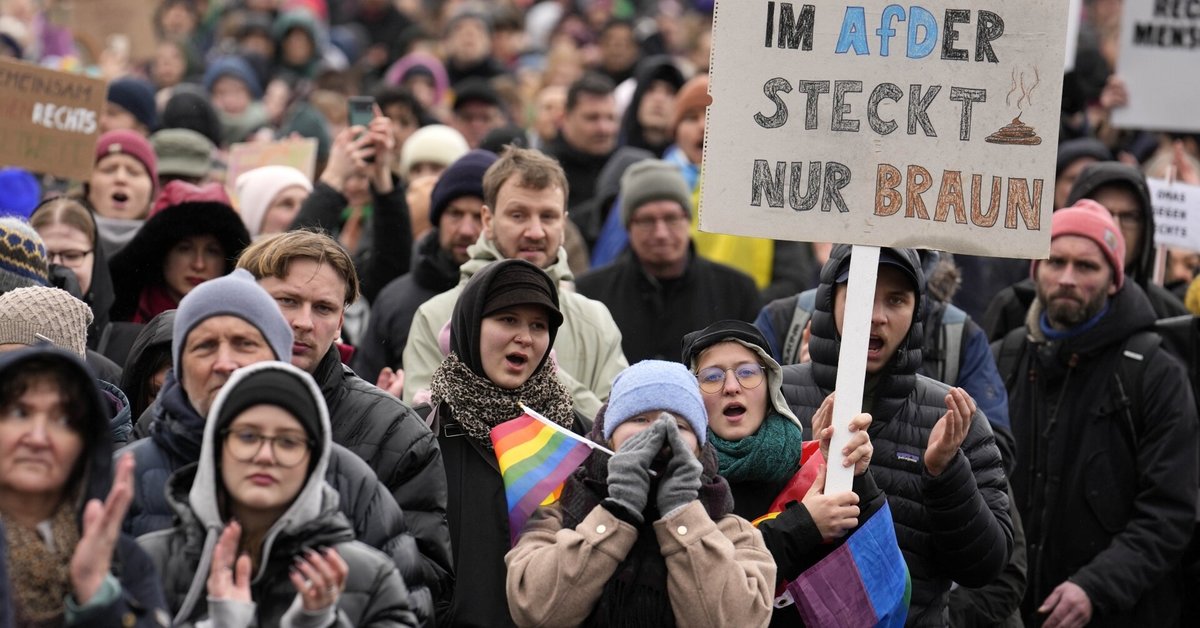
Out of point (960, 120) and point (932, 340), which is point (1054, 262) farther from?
point (960, 120)

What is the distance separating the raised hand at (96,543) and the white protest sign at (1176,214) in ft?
22.4

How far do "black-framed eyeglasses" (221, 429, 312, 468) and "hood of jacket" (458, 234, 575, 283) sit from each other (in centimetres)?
260

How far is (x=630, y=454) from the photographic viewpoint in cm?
491

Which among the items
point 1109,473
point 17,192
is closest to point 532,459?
point 1109,473

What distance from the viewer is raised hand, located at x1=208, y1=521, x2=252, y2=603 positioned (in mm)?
4270

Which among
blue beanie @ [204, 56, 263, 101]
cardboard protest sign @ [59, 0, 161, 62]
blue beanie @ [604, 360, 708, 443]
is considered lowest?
blue beanie @ [604, 360, 708, 443]

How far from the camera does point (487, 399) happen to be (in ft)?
18.9

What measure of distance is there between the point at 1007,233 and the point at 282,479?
7.93 feet

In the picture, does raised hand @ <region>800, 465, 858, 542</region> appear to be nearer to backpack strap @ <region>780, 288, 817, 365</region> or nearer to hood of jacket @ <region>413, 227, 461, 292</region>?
backpack strap @ <region>780, 288, 817, 365</region>

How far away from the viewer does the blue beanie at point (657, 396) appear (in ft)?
16.6

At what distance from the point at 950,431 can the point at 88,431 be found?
2546 millimetres

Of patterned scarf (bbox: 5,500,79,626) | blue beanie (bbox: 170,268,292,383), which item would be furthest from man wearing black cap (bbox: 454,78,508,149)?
patterned scarf (bbox: 5,500,79,626)

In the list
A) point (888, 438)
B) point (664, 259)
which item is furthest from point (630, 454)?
point (664, 259)

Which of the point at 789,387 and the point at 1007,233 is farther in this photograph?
the point at 789,387
